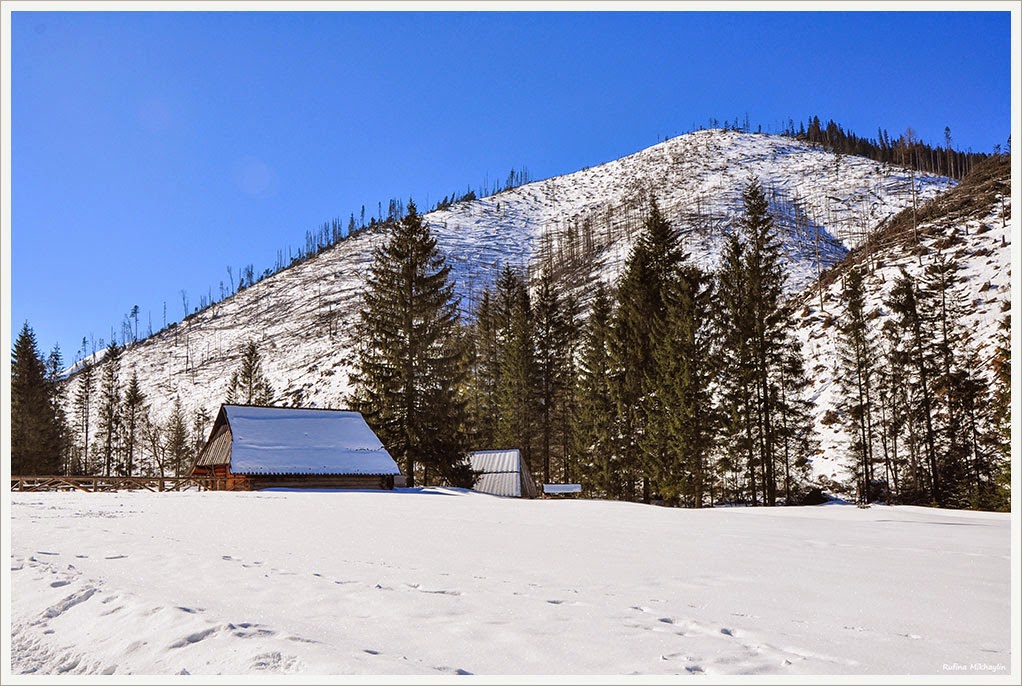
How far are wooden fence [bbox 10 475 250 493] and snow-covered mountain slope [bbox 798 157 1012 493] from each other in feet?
109

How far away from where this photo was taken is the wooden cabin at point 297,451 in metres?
30.3

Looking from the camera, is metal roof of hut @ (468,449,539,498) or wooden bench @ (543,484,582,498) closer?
metal roof of hut @ (468,449,539,498)

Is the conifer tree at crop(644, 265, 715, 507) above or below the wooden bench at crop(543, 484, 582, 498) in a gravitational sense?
above

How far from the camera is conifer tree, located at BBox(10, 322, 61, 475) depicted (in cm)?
4375

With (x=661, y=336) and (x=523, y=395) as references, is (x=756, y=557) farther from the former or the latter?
(x=523, y=395)

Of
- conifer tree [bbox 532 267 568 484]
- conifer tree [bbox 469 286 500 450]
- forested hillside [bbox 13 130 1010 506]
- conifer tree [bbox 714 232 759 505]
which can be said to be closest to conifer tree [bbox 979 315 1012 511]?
forested hillside [bbox 13 130 1010 506]

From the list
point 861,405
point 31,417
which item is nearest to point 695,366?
point 861,405

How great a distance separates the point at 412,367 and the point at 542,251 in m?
143

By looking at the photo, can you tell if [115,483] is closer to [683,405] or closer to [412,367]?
[412,367]

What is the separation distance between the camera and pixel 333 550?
342 inches

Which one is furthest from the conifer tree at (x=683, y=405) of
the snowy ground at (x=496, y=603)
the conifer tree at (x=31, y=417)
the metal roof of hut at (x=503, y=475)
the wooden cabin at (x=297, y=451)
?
the conifer tree at (x=31, y=417)

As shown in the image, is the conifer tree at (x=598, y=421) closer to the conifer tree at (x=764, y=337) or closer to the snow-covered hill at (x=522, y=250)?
the conifer tree at (x=764, y=337)

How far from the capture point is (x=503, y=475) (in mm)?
38188

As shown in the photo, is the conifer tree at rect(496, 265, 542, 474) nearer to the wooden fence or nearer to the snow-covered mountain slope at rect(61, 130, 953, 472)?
the wooden fence
